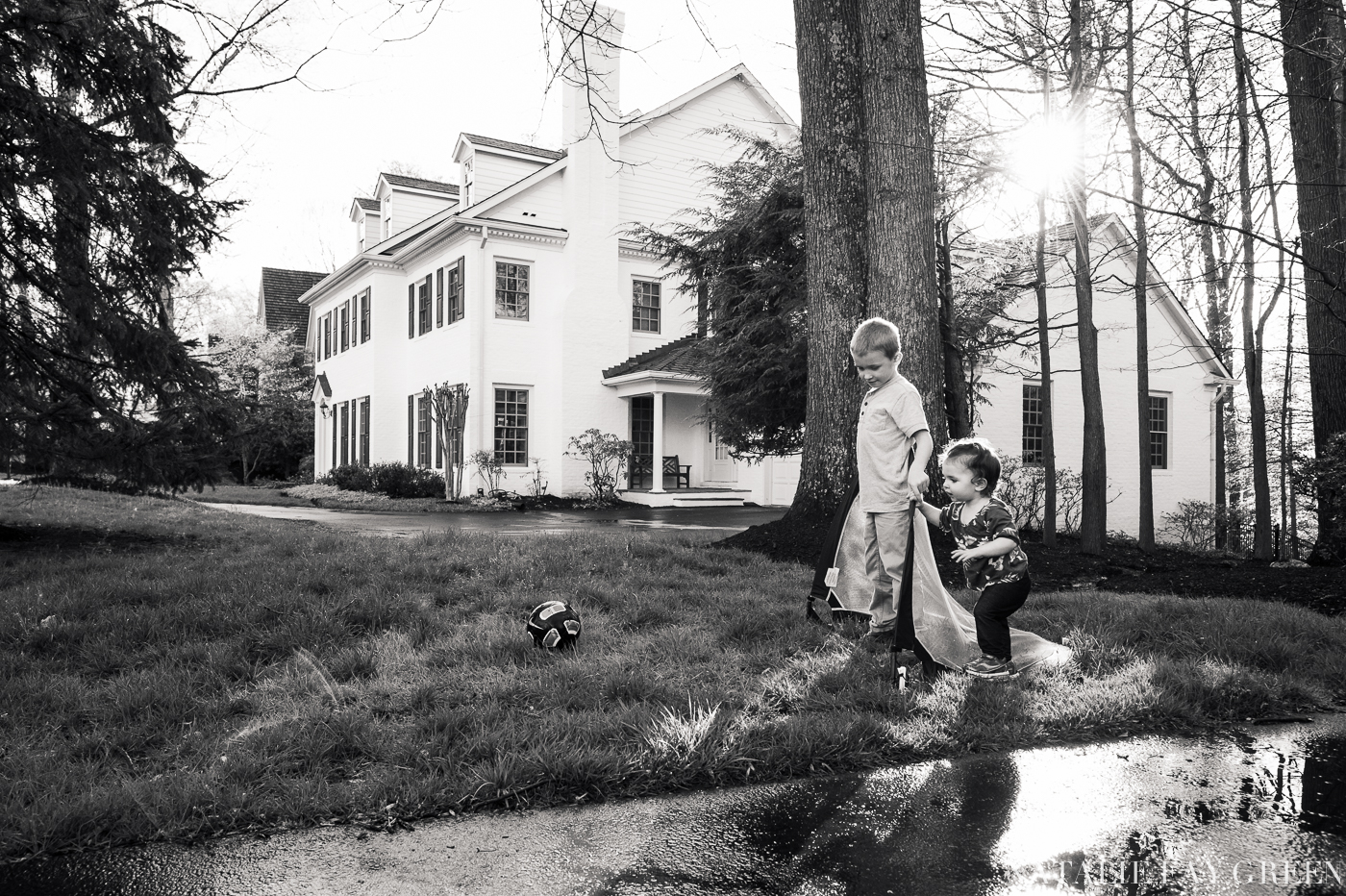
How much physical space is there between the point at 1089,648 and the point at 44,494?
16.9 metres

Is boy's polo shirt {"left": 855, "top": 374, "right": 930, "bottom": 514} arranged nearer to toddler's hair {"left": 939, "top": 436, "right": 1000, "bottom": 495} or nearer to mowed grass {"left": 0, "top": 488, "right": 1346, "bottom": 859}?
toddler's hair {"left": 939, "top": 436, "right": 1000, "bottom": 495}

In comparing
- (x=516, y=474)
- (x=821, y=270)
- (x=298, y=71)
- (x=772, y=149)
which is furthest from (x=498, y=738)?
(x=516, y=474)

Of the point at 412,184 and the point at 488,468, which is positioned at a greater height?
the point at 412,184

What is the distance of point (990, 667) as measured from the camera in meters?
4.27

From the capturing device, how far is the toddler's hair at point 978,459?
433cm

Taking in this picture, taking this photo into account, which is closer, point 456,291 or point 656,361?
point 656,361

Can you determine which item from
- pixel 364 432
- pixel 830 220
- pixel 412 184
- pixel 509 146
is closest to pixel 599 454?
pixel 509 146

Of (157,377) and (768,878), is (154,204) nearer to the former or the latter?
(157,377)

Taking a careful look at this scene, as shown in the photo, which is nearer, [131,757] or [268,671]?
[131,757]

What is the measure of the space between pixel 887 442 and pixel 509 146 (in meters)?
→ 21.0

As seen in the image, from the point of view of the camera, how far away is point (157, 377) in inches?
344

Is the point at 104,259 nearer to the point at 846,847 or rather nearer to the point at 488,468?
the point at 846,847

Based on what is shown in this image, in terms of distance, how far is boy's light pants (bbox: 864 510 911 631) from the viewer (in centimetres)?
474

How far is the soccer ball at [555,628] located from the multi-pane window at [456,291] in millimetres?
17535
